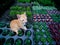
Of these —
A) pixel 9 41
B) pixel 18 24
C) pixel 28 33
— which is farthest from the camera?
pixel 18 24

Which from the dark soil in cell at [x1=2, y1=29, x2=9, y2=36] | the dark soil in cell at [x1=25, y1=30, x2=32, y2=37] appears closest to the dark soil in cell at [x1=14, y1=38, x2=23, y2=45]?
the dark soil in cell at [x1=25, y1=30, x2=32, y2=37]

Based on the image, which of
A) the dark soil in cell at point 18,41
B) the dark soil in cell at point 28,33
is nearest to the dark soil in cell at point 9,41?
the dark soil in cell at point 18,41

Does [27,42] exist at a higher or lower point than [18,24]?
lower

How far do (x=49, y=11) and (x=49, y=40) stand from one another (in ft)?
9.01

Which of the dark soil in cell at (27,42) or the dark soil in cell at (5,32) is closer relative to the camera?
the dark soil in cell at (27,42)

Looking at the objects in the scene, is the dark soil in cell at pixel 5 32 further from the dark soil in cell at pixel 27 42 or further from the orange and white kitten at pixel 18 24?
the dark soil in cell at pixel 27 42

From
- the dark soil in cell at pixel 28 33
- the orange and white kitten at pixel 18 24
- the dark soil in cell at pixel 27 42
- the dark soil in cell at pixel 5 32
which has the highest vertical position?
the orange and white kitten at pixel 18 24

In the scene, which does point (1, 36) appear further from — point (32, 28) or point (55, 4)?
point (55, 4)

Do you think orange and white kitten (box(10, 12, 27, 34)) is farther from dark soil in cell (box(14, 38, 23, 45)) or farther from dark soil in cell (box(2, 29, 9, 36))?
dark soil in cell (box(14, 38, 23, 45))

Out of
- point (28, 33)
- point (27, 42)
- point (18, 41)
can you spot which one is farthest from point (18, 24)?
point (27, 42)

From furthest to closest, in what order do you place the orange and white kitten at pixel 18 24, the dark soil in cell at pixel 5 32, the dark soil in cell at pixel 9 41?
the orange and white kitten at pixel 18 24, the dark soil in cell at pixel 5 32, the dark soil in cell at pixel 9 41

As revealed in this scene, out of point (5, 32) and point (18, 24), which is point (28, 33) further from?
point (5, 32)

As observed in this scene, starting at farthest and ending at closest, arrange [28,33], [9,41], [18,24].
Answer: [18,24] → [28,33] → [9,41]

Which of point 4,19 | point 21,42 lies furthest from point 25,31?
point 4,19
